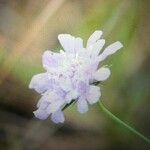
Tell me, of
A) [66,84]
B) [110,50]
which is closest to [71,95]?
[66,84]

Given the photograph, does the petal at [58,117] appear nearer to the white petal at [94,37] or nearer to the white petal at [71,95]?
the white petal at [71,95]

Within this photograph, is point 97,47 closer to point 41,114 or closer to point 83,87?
point 83,87

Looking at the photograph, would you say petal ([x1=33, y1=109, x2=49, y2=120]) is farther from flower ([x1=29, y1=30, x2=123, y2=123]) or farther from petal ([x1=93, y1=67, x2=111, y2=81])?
petal ([x1=93, y1=67, x2=111, y2=81])

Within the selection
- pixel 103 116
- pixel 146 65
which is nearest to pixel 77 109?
pixel 103 116

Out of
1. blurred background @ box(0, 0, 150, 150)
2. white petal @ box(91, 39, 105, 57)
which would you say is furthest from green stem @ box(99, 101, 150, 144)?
white petal @ box(91, 39, 105, 57)

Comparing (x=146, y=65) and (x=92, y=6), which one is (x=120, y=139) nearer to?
(x=146, y=65)

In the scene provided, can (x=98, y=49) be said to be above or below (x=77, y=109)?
above

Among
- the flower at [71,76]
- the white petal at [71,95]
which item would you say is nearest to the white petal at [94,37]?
the flower at [71,76]

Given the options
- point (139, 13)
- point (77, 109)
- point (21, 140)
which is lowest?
point (21, 140)
